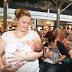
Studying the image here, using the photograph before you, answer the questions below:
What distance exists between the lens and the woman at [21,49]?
2.38m

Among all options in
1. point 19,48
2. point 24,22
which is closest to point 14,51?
point 19,48

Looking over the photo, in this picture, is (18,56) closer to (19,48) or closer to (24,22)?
(19,48)

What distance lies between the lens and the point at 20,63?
2.40 metres

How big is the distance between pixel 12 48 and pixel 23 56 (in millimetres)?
124

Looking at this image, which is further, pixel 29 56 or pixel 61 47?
pixel 61 47

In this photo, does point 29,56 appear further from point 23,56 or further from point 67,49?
point 67,49

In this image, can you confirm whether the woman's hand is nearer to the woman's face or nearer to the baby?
the baby

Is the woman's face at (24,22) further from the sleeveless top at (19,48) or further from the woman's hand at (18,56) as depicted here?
the woman's hand at (18,56)

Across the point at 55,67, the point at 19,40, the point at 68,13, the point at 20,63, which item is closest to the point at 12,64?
the point at 20,63

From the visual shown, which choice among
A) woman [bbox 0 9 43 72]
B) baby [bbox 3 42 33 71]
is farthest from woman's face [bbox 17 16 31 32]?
baby [bbox 3 42 33 71]

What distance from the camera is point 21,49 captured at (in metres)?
2.38

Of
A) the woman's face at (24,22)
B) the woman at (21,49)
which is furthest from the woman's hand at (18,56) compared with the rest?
the woman's face at (24,22)

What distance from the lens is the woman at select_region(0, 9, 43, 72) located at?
238 centimetres

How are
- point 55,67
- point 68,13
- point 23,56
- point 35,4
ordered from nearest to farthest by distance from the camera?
point 23,56 < point 55,67 < point 35,4 < point 68,13
